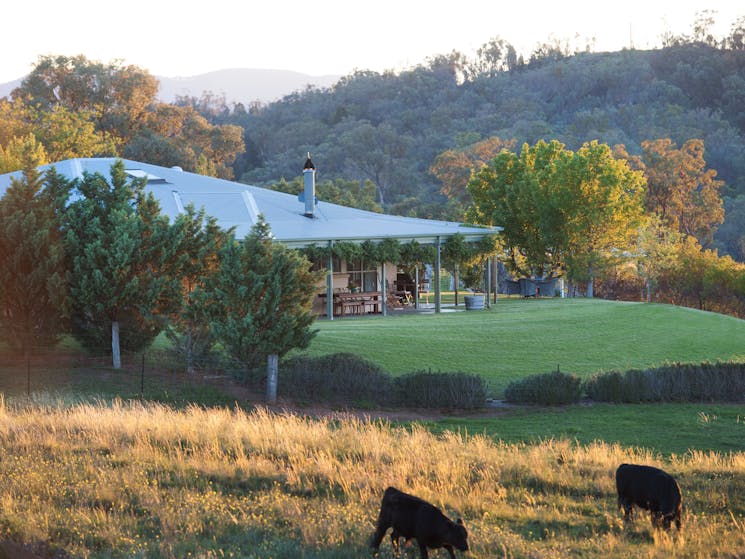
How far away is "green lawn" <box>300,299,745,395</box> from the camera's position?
2303 cm

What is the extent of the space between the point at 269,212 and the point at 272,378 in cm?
1583

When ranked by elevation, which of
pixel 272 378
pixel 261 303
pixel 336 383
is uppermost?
pixel 261 303

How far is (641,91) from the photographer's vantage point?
104 meters

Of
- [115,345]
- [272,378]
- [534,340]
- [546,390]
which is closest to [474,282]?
[534,340]

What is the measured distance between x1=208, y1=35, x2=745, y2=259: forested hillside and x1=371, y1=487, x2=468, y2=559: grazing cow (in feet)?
206

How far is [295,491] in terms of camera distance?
8977mm

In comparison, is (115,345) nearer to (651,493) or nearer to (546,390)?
(546,390)

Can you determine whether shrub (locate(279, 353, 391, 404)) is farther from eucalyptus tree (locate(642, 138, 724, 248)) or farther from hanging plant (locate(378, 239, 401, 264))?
eucalyptus tree (locate(642, 138, 724, 248))

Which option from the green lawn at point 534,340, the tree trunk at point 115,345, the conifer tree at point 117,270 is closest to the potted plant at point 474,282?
the green lawn at point 534,340

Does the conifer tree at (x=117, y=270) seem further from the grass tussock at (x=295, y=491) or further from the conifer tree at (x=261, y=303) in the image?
the grass tussock at (x=295, y=491)

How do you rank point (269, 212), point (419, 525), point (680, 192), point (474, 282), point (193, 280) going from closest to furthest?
point (419, 525) → point (193, 280) → point (269, 212) → point (474, 282) → point (680, 192)

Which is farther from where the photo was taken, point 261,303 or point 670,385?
point 670,385

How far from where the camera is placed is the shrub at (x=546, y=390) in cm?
1947

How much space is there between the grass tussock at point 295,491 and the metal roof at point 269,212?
748 inches
